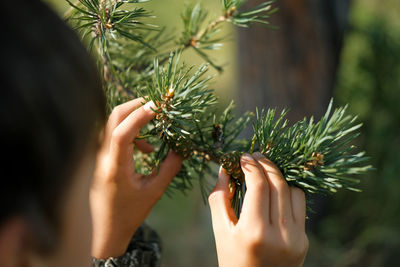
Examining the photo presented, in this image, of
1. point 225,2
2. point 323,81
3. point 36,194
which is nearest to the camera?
point 36,194

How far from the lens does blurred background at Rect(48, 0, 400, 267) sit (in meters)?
1.41

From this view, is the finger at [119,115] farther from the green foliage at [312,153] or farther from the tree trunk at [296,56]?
the tree trunk at [296,56]

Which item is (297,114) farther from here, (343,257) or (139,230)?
(139,230)

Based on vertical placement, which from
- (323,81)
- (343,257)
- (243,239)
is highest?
(243,239)

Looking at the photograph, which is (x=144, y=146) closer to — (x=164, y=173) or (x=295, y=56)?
(x=164, y=173)

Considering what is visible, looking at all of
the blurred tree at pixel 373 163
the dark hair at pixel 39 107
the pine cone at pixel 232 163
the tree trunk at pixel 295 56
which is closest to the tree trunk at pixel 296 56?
the tree trunk at pixel 295 56

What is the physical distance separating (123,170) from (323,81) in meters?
1.16

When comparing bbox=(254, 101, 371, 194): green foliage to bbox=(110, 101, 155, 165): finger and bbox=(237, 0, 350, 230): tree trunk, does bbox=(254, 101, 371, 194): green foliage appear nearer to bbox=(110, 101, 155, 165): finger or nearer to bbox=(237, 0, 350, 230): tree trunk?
bbox=(110, 101, 155, 165): finger

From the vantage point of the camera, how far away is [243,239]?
0.38 metres

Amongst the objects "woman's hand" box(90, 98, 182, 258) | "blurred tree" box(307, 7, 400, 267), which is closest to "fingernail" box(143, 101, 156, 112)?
"woman's hand" box(90, 98, 182, 258)

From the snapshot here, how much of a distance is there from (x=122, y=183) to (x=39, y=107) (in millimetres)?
201

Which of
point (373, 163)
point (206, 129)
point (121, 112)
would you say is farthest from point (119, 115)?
point (373, 163)

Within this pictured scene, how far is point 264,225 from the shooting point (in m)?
0.38

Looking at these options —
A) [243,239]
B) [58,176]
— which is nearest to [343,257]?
[243,239]
